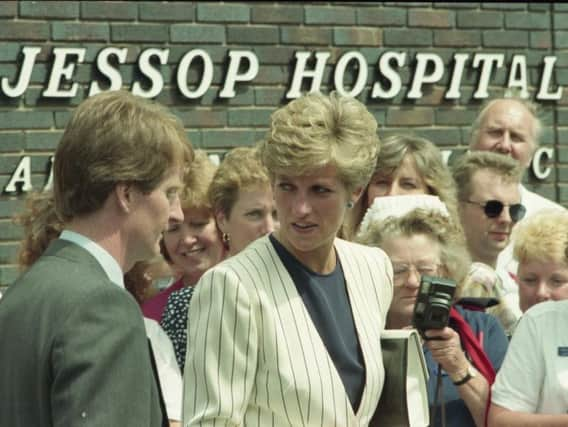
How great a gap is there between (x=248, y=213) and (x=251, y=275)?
1.55m

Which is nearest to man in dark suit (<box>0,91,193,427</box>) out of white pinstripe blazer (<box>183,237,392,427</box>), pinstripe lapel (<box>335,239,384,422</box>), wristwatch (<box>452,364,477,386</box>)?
white pinstripe blazer (<box>183,237,392,427</box>)

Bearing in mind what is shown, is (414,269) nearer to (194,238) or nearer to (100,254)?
(194,238)

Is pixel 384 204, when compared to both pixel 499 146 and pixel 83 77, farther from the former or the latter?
pixel 83 77

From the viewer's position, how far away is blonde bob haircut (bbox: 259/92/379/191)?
350 cm

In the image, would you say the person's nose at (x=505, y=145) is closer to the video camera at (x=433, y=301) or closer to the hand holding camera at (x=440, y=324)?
the hand holding camera at (x=440, y=324)

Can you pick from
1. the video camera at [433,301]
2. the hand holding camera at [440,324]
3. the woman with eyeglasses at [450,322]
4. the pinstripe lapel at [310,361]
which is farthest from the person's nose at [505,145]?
the pinstripe lapel at [310,361]

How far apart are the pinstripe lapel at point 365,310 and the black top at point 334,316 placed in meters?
0.01

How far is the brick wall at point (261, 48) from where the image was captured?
6.89 metres

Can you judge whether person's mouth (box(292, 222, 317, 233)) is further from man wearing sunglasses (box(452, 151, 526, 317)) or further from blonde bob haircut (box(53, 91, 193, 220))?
man wearing sunglasses (box(452, 151, 526, 317))

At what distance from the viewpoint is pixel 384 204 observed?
452 cm

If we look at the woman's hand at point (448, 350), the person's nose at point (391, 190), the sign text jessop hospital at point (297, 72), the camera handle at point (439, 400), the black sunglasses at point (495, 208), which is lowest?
the camera handle at point (439, 400)

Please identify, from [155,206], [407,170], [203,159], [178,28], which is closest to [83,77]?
[178,28]

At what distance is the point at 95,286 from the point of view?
2525 millimetres

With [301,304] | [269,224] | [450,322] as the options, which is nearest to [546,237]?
[450,322]
